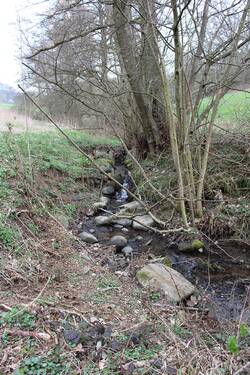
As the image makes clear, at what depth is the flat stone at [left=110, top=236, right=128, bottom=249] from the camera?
5.28 m

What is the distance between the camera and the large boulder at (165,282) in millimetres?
3689

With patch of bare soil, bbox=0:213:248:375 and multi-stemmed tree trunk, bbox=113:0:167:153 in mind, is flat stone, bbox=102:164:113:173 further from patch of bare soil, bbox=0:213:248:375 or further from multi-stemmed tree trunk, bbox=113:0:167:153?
patch of bare soil, bbox=0:213:248:375

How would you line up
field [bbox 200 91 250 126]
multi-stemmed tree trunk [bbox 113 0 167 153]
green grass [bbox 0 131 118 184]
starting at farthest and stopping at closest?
field [bbox 200 91 250 126], multi-stemmed tree trunk [bbox 113 0 167 153], green grass [bbox 0 131 118 184]

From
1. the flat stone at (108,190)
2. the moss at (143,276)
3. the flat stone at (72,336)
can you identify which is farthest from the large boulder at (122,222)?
the flat stone at (72,336)

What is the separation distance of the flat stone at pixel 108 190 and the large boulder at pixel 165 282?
4.01m

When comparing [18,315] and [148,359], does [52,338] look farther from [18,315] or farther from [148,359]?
[148,359]

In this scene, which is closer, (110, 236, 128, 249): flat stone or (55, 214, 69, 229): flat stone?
(110, 236, 128, 249): flat stone

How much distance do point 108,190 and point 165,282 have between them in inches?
176

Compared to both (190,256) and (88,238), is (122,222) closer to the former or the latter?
(88,238)

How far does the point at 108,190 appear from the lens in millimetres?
8094

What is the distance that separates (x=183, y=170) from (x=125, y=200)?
2366mm

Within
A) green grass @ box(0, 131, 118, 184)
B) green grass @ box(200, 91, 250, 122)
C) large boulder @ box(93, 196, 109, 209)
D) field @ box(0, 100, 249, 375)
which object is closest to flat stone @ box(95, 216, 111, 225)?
large boulder @ box(93, 196, 109, 209)

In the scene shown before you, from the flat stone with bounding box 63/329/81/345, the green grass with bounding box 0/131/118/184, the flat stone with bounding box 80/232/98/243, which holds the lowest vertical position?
the flat stone with bounding box 80/232/98/243

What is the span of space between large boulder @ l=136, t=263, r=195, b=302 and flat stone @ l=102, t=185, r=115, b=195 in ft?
13.2
